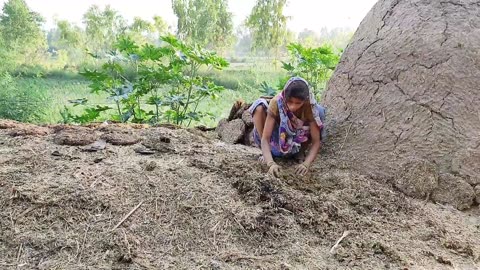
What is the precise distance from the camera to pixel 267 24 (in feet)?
41.2

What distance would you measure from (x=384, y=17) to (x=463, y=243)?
5.78 feet

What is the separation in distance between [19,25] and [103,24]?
3.60m

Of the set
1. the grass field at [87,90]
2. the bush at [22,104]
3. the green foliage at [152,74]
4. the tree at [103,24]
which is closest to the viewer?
the green foliage at [152,74]

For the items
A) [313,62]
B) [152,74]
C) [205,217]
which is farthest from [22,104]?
[205,217]

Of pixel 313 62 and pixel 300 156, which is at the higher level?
pixel 313 62

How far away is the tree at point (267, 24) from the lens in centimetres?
1226

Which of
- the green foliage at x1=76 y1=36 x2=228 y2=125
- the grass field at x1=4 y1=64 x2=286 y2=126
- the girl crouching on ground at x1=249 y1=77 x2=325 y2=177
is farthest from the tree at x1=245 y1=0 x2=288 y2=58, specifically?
the girl crouching on ground at x1=249 y1=77 x2=325 y2=177

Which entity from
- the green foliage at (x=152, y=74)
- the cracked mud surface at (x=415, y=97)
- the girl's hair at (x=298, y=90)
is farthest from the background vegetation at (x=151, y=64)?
the girl's hair at (x=298, y=90)

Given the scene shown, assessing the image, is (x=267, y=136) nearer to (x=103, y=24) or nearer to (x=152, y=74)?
(x=152, y=74)

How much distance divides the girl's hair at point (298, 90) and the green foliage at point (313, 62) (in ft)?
6.11

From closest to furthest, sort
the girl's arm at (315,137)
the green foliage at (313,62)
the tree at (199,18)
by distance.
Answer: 1. the girl's arm at (315,137)
2. the green foliage at (313,62)
3. the tree at (199,18)

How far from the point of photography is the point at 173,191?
248cm

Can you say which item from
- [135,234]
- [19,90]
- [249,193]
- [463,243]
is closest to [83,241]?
[135,234]

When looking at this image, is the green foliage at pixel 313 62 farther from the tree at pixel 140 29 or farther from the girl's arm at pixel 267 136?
the tree at pixel 140 29
